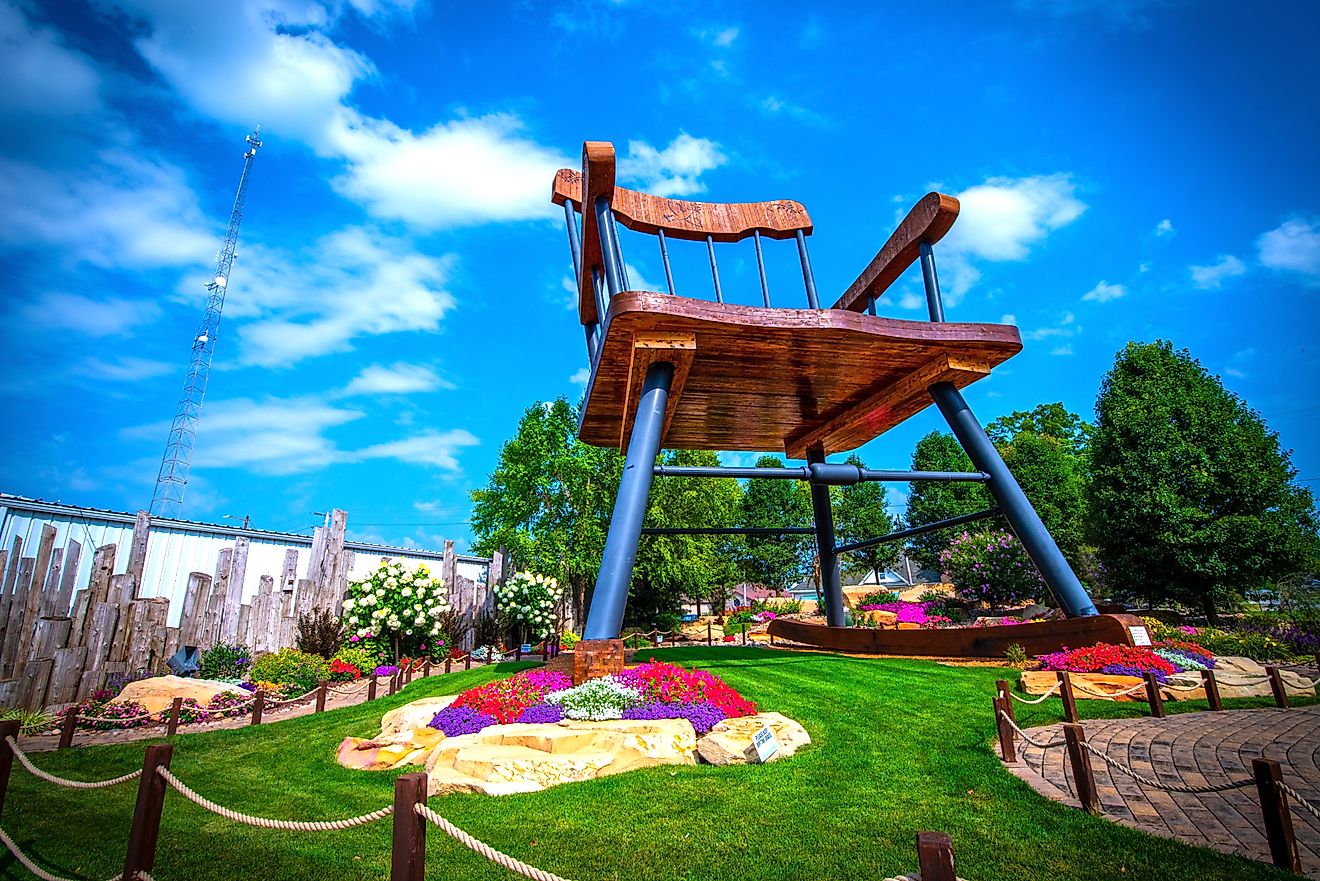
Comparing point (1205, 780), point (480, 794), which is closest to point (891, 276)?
point (1205, 780)

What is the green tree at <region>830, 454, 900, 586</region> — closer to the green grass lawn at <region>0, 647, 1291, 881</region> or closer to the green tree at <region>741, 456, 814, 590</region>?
the green tree at <region>741, 456, 814, 590</region>

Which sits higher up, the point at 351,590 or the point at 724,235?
the point at 724,235

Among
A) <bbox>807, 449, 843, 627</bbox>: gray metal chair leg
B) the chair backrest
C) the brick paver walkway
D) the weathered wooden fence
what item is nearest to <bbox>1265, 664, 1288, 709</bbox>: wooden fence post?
the brick paver walkway

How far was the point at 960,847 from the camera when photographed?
155 inches

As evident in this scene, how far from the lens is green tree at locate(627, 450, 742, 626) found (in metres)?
27.2

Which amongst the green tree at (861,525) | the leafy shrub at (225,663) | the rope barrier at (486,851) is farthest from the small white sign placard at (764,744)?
the green tree at (861,525)

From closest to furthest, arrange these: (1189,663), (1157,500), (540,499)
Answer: (1189,663)
(1157,500)
(540,499)

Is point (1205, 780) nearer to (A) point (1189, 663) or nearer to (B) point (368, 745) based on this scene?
(A) point (1189, 663)

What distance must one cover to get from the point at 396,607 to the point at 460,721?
30.4 feet

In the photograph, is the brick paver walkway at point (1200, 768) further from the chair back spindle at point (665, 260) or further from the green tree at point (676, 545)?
the green tree at point (676, 545)

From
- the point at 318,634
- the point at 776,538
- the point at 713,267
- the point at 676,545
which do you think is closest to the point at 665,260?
the point at 713,267

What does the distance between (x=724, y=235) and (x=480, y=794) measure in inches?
388

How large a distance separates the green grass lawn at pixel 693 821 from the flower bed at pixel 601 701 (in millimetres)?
1026

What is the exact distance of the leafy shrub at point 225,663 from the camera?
13.4m
